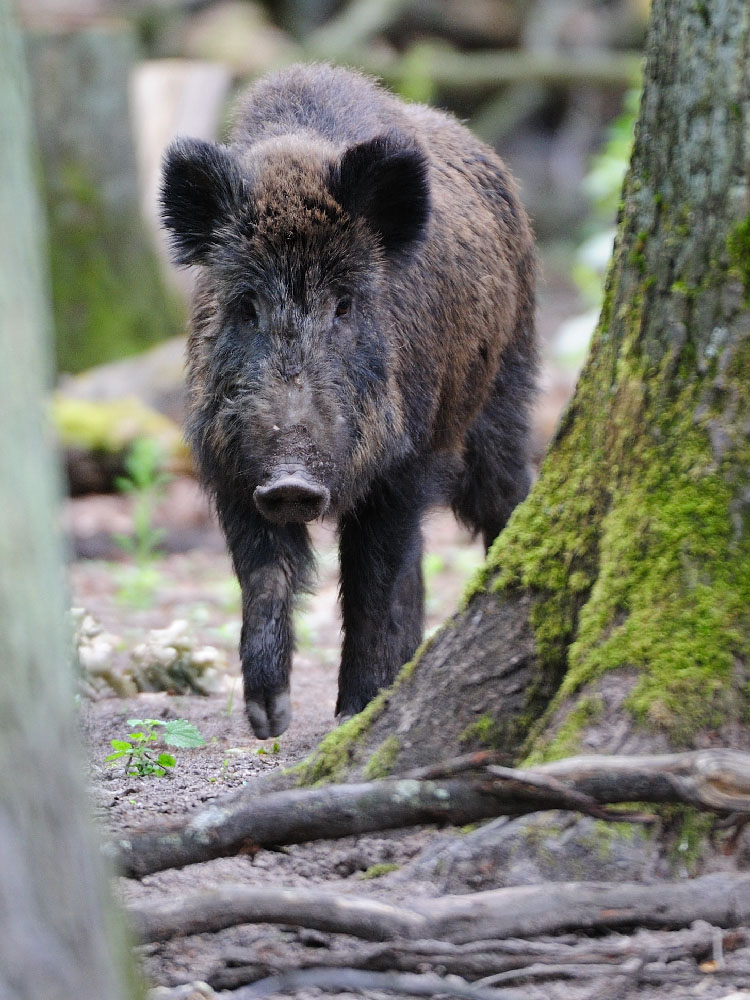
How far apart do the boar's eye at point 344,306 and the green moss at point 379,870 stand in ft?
7.44

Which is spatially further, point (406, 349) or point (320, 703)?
point (320, 703)

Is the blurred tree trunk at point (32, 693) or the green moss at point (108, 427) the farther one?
the green moss at point (108, 427)

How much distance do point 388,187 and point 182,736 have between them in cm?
217

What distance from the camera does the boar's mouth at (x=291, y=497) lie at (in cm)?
428

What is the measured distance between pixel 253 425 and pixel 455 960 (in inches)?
91.2

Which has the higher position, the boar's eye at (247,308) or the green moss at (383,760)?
the boar's eye at (247,308)

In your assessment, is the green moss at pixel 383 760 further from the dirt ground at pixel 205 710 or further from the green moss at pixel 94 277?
the green moss at pixel 94 277

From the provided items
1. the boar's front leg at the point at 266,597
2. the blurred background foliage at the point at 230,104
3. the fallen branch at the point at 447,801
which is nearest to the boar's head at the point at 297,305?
the boar's front leg at the point at 266,597

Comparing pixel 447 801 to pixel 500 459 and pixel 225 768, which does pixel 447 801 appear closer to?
pixel 225 768

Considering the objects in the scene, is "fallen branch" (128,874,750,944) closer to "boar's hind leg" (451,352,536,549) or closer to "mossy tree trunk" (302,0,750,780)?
"mossy tree trunk" (302,0,750,780)

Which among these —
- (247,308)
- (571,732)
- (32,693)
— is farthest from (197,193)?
(32,693)

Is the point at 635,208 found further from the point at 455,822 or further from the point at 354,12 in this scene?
the point at 354,12

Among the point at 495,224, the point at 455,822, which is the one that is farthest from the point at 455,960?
the point at 495,224

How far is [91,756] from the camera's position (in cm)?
408
